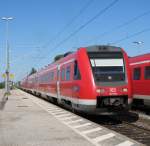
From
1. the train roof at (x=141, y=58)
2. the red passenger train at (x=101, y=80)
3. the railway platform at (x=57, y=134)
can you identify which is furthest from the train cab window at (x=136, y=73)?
the railway platform at (x=57, y=134)

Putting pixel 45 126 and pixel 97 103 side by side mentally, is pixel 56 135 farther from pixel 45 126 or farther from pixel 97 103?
pixel 97 103

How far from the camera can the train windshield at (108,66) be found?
15688 mm

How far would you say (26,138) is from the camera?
36.5 ft

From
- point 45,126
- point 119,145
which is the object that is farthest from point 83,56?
point 119,145

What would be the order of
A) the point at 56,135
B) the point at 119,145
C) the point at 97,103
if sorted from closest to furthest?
1. the point at 119,145
2. the point at 56,135
3. the point at 97,103

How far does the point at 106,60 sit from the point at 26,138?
6.01 meters

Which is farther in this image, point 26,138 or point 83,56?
point 83,56

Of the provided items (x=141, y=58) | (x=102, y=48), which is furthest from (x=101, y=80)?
(x=141, y=58)

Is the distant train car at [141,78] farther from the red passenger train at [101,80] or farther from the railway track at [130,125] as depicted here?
the red passenger train at [101,80]

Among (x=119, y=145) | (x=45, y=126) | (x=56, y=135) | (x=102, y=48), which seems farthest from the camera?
(x=102, y=48)

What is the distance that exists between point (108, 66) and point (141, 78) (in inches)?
200

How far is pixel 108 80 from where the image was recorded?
15.6 meters

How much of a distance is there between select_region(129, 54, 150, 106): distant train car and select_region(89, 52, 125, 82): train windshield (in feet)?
12.9

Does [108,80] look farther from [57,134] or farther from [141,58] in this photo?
[141,58]
